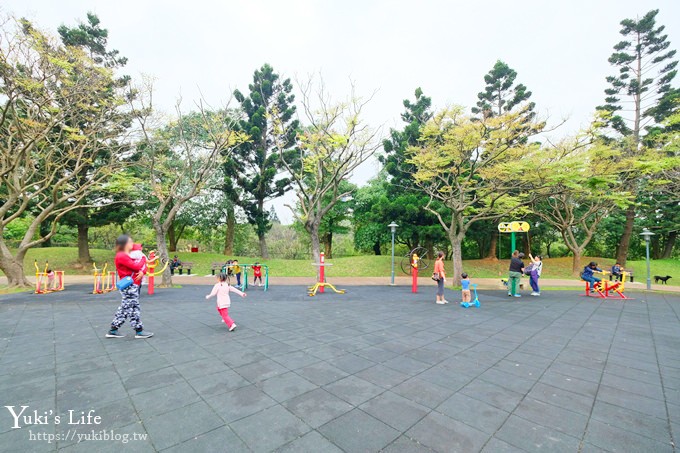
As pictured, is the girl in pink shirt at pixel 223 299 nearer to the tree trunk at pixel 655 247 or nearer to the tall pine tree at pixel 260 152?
the tall pine tree at pixel 260 152

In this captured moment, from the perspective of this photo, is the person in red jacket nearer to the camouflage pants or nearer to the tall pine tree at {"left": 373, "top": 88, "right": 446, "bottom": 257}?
the camouflage pants

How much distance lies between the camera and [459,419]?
108 inches

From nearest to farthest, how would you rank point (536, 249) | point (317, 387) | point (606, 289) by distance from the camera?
point (317, 387) < point (606, 289) < point (536, 249)

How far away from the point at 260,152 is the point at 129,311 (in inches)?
826

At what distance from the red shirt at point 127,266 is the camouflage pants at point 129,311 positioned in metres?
0.25

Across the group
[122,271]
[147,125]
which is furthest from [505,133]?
[147,125]

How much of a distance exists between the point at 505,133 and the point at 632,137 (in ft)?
51.0

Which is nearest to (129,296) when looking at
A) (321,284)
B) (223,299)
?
(223,299)

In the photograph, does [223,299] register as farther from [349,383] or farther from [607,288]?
[607,288]

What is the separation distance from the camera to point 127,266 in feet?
16.3

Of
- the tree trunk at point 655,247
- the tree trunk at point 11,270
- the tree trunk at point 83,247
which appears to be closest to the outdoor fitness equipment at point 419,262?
the tree trunk at point 11,270

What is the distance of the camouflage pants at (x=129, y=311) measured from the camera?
5.20 meters

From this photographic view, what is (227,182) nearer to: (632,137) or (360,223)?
(360,223)

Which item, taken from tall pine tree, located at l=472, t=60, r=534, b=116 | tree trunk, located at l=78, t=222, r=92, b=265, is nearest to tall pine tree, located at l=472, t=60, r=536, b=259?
tall pine tree, located at l=472, t=60, r=534, b=116
